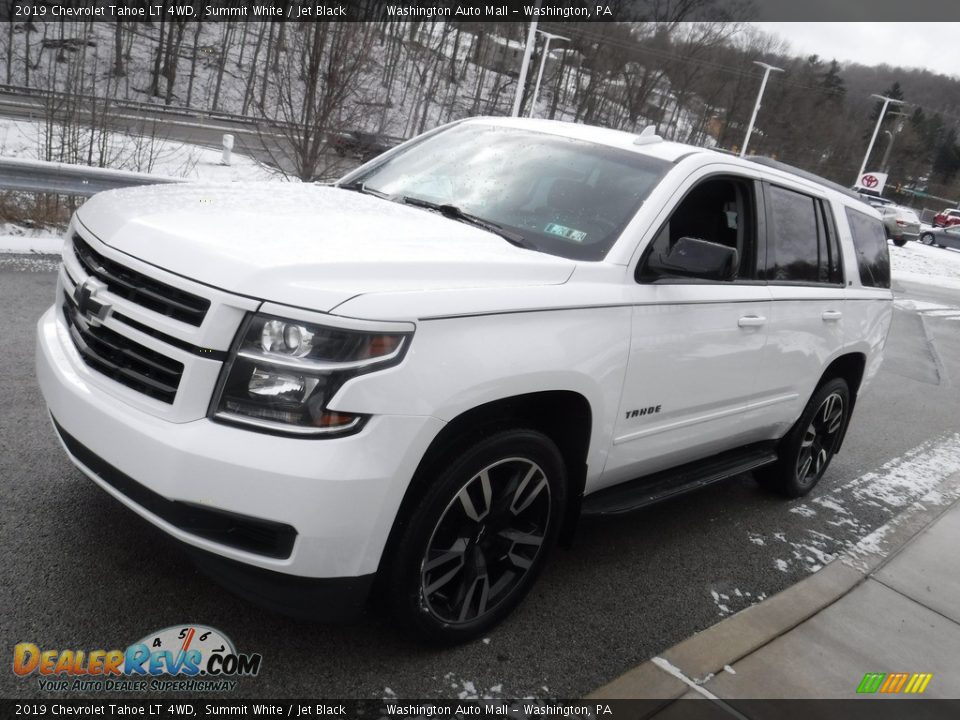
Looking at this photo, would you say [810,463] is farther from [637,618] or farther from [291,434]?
[291,434]

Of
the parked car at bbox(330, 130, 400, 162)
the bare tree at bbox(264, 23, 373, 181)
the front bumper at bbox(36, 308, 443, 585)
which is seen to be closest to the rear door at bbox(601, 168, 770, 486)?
the front bumper at bbox(36, 308, 443, 585)

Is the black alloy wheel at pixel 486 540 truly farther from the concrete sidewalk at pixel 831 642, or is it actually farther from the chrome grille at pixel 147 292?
the chrome grille at pixel 147 292

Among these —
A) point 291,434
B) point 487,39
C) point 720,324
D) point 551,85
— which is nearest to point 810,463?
point 720,324

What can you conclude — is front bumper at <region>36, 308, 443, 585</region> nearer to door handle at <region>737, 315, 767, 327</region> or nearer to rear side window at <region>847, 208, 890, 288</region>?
door handle at <region>737, 315, 767, 327</region>

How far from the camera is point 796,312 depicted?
437cm

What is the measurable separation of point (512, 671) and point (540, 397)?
99 cm

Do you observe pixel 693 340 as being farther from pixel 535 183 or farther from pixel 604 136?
pixel 604 136

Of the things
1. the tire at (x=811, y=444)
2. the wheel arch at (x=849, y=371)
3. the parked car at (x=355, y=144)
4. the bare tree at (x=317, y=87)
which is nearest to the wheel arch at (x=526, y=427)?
the tire at (x=811, y=444)

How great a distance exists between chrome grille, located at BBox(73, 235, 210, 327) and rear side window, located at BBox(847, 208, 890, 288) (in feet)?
13.8

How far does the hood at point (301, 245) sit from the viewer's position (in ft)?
7.80

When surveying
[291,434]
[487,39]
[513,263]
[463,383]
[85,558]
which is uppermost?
[487,39]

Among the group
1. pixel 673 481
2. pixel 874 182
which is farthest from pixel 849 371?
pixel 874 182

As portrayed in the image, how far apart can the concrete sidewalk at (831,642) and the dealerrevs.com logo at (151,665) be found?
129 cm

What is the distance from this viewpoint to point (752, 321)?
393 centimetres
